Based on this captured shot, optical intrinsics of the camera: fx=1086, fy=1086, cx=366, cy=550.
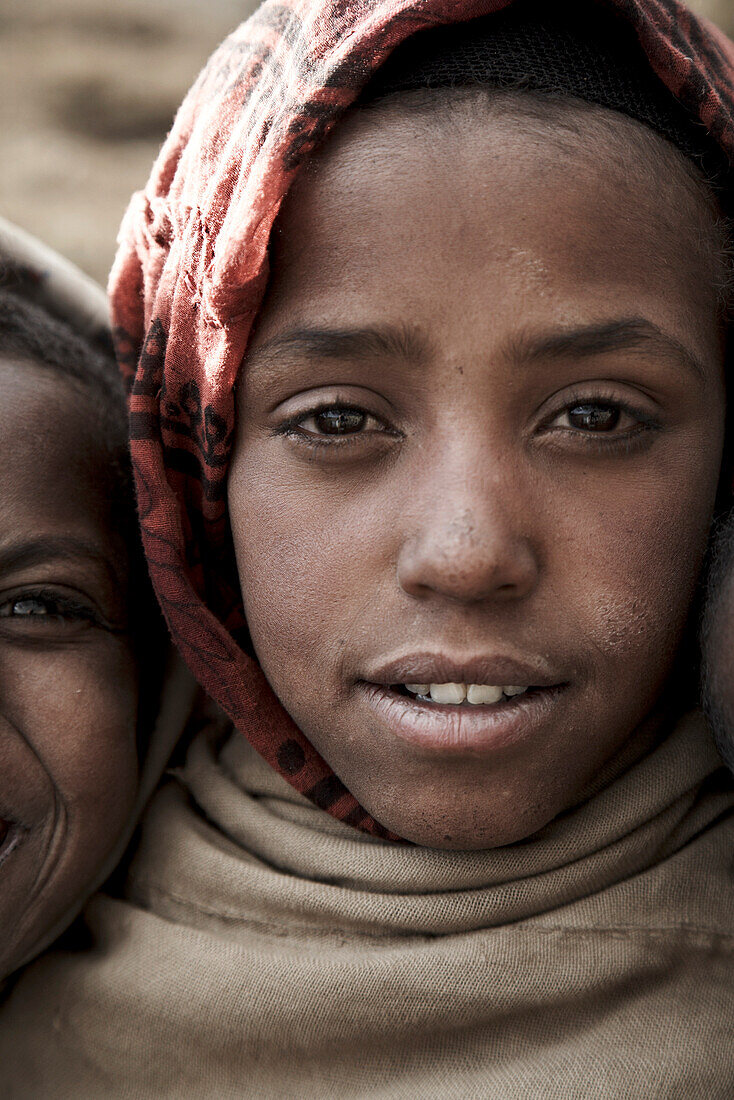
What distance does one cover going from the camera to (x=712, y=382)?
4.46 ft

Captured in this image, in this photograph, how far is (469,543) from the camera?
1185 mm

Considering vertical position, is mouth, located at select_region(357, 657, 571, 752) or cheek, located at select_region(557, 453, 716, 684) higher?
cheek, located at select_region(557, 453, 716, 684)

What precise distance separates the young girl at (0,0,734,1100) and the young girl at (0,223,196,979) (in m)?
0.15

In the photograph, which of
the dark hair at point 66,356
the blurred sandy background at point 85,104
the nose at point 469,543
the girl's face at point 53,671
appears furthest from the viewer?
the blurred sandy background at point 85,104

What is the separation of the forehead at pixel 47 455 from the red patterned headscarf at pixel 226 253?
0.37 ft

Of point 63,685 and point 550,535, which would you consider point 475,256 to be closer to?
point 550,535

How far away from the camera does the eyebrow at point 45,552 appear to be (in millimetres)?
1504

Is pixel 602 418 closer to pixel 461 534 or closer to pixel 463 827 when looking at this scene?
pixel 461 534

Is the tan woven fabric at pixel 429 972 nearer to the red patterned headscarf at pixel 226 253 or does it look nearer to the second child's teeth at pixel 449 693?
the red patterned headscarf at pixel 226 253

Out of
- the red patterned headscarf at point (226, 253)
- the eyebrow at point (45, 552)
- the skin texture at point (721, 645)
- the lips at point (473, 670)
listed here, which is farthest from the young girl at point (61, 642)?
the skin texture at point (721, 645)

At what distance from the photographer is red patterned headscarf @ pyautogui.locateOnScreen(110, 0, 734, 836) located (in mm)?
1297

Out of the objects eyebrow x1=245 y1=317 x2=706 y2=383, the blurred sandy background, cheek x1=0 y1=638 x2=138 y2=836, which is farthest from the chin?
the blurred sandy background

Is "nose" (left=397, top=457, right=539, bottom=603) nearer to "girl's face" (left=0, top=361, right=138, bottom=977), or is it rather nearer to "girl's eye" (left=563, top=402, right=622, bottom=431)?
"girl's eye" (left=563, top=402, right=622, bottom=431)

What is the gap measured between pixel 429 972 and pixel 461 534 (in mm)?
573
